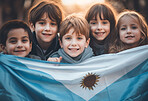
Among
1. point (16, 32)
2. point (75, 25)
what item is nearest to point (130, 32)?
point (75, 25)

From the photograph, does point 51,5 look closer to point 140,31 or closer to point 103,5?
point 103,5

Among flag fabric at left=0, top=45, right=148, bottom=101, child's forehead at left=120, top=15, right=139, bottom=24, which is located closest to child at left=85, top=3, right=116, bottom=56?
child's forehead at left=120, top=15, right=139, bottom=24

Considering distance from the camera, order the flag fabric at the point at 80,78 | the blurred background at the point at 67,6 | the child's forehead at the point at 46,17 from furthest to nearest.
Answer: the blurred background at the point at 67,6 < the child's forehead at the point at 46,17 < the flag fabric at the point at 80,78

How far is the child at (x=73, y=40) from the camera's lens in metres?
2.24

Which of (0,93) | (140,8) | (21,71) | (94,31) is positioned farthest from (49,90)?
(140,8)

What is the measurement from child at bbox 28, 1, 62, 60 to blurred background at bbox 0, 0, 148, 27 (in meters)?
0.14

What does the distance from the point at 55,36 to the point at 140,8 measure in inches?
52.1

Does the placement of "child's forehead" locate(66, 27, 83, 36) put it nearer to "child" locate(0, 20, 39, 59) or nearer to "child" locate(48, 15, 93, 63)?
"child" locate(48, 15, 93, 63)

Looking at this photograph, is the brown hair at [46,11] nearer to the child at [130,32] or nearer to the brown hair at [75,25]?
the brown hair at [75,25]

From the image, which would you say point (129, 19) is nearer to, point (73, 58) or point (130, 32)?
point (130, 32)

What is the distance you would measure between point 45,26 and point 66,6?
459 millimetres

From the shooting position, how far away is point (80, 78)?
7.11 ft

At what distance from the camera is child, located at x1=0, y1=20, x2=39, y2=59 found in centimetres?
227

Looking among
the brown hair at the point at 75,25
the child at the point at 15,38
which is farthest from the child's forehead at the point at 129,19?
the child at the point at 15,38
